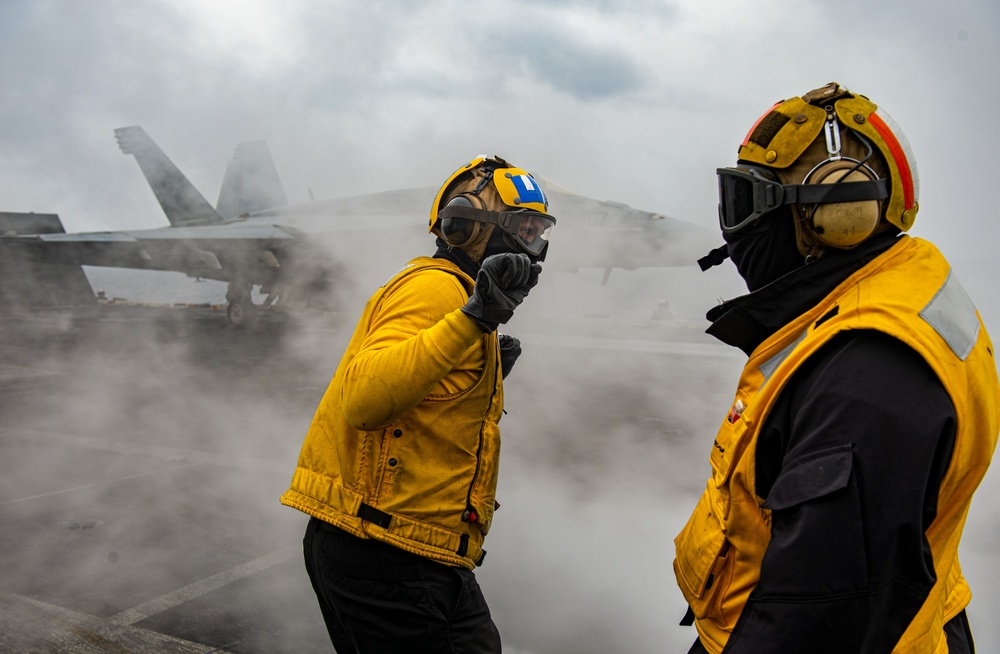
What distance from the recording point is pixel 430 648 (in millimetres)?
1570

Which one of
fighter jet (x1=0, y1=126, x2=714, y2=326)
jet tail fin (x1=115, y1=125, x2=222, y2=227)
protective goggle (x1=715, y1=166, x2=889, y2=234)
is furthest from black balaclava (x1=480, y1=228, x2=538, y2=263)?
jet tail fin (x1=115, y1=125, x2=222, y2=227)

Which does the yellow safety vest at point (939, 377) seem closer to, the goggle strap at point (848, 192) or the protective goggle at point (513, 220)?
the goggle strap at point (848, 192)

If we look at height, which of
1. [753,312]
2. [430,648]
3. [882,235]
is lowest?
[430,648]

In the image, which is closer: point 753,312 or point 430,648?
point 753,312

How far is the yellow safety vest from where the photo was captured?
3.13 ft

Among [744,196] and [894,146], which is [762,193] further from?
[894,146]

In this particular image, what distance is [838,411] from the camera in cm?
92

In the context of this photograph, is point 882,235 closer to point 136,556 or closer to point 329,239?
point 136,556

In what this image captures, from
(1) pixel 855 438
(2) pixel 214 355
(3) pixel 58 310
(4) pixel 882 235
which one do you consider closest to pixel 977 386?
(1) pixel 855 438

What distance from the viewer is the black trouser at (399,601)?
1579 mm

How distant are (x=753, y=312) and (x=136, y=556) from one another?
3.75m

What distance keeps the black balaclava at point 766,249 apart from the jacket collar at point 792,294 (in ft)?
0.23

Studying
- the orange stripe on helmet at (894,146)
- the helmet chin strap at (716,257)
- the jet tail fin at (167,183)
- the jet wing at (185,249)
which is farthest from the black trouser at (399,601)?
the jet tail fin at (167,183)

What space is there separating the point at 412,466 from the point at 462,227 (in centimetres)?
63
